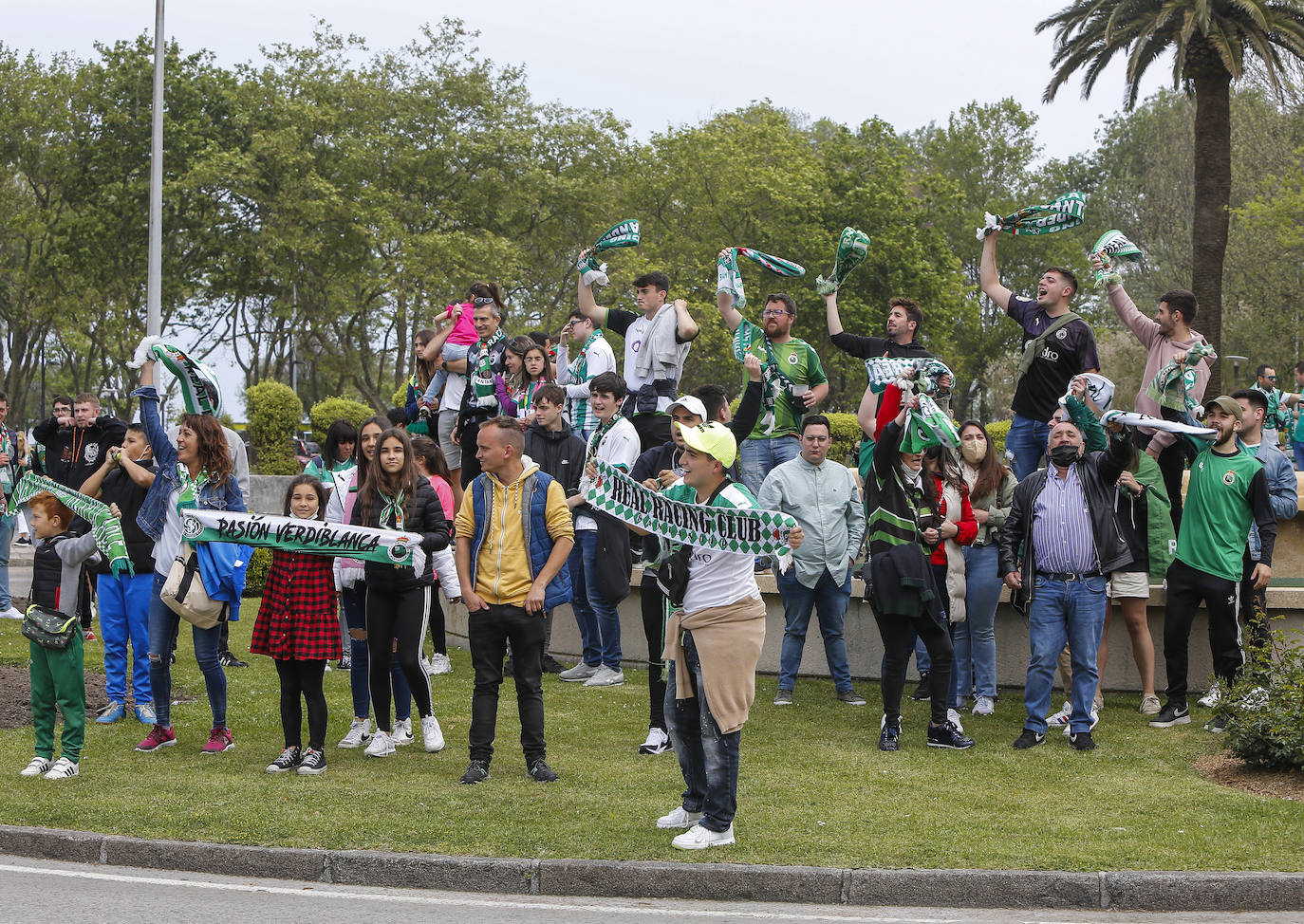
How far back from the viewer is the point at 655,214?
158 ft

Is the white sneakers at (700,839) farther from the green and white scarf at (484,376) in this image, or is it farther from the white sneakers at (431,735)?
the green and white scarf at (484,376)

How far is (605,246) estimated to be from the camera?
12.9m

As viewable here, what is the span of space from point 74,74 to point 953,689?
38.5m

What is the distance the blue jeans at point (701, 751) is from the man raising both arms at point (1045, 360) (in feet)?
15.4

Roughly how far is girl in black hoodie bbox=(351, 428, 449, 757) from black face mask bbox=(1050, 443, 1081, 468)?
13.2 ft

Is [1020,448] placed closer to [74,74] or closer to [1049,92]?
[1049,92]

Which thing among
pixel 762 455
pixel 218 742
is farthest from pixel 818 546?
pixel 218 742

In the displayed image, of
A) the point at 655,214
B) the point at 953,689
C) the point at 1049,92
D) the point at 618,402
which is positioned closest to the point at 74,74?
the point at 655,214

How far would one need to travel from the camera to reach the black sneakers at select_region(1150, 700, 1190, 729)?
952 cm

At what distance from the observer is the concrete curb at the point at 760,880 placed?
240 inches

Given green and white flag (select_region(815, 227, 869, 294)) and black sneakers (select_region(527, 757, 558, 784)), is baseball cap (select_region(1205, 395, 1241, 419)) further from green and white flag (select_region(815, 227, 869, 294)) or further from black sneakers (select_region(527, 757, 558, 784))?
black sneakers (select_region(527, 757, 558, 784))

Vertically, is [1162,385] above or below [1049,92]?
below

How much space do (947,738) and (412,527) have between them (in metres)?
3.73

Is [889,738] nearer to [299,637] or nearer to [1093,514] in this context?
[1093,514]
